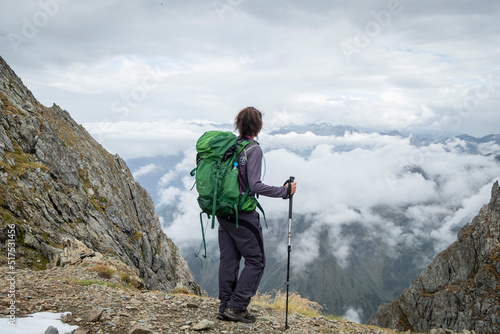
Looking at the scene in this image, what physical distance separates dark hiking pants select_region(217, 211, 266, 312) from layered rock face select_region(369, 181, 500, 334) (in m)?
69.9

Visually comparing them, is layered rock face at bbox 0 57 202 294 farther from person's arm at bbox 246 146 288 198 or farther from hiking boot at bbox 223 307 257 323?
person's arm at bbox 246 146 288 198

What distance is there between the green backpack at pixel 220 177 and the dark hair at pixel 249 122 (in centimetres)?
30

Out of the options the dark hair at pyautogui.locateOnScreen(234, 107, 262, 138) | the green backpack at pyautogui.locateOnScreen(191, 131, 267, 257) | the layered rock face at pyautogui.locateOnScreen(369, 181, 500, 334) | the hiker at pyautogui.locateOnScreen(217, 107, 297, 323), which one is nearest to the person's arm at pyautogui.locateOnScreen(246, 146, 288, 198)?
the hiker at pyautogui.locateOnScreen(217, 107, 297, 323)

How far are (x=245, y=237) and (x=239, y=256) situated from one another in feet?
2.50

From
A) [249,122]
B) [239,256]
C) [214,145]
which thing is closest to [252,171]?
[214,145]

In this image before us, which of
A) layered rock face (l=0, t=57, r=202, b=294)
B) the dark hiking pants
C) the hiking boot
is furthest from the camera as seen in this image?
layered rock face (l=0, t=57, r=202, b=294)

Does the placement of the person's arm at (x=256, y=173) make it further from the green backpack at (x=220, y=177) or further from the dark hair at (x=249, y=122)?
the dark hair at (x=249, y=122)

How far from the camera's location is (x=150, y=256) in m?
36.1

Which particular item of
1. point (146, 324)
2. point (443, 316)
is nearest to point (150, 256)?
point (146, 324)

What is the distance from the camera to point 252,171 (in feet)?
23.4

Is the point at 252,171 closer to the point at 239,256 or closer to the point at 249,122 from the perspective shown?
the point at 249,122

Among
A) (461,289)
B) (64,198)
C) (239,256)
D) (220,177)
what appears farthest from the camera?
(461,289)

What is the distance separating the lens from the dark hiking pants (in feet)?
24.4

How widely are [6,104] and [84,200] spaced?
11.2 m
